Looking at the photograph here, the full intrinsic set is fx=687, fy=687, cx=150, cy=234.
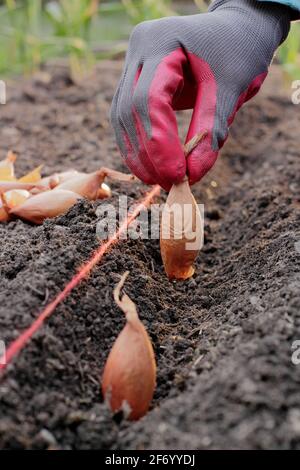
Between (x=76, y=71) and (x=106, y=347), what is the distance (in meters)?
2.61

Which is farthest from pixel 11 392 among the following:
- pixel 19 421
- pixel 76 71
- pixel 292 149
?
pixel 76 71

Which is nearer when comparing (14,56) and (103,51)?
(14,56)

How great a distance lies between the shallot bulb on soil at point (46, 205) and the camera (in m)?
1.77

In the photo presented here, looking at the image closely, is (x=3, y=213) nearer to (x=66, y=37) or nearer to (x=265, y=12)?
(x=265, y=12)

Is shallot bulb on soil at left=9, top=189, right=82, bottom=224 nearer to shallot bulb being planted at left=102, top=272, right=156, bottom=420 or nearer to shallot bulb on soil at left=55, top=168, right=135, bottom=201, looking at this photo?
shallot bulb on soil at left=55, top=168, right=135, bottom=201

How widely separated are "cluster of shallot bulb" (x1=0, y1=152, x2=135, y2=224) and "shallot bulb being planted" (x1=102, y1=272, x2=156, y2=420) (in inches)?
24.3

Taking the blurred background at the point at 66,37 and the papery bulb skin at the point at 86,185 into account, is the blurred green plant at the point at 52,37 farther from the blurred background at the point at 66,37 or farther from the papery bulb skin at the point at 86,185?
the papery bulb skin at the point at 86,185

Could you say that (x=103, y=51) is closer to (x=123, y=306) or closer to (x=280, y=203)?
(x=280, y=203)

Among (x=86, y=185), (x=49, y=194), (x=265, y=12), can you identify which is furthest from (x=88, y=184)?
(x=265, y=12)

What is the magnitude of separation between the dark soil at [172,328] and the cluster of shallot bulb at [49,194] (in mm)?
49

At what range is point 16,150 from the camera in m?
2.64

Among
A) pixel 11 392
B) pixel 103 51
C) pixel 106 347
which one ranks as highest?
pixel 11 392

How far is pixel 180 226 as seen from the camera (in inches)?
59.7

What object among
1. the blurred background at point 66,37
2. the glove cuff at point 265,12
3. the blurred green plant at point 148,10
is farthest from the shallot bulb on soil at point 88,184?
the blurred green plant at point 148,10
